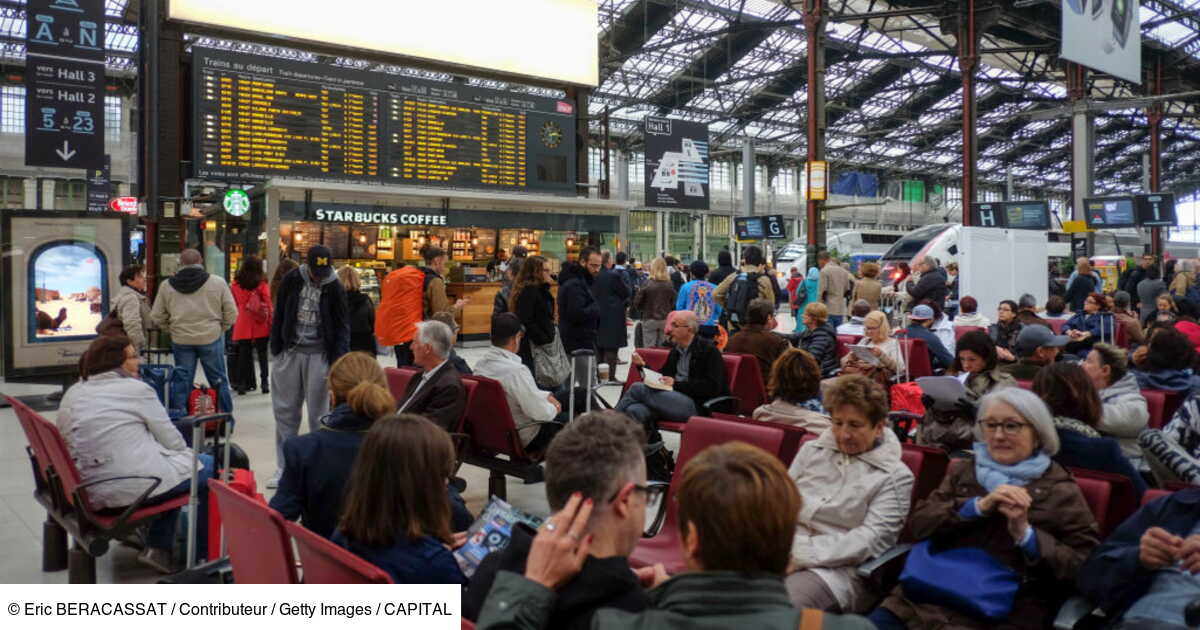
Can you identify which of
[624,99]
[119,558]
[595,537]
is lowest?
[119,558]

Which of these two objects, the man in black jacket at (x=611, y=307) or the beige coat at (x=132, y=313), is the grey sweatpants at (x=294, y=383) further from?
the man in black jacket at (x=611, y=307)

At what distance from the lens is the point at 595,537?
1.90 meters

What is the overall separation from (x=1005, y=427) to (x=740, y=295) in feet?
26.5

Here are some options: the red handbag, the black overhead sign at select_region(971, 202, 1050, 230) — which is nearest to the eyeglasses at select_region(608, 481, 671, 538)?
the red handbag

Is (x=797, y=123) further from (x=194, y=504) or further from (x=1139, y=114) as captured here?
(x=194, y=504)

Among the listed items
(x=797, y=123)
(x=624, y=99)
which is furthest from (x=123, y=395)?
(x=797, y=123)

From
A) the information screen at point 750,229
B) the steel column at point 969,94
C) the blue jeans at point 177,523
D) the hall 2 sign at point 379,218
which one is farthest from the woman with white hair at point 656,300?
the steel column at point 969,94

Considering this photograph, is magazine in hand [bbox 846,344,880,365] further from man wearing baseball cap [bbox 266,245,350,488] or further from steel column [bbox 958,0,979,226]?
steel column [bbox 958,0,979,226]

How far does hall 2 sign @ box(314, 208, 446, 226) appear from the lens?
14.8 m

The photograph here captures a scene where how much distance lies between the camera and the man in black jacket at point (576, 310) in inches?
324

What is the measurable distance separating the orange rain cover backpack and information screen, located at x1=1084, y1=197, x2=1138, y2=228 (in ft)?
63.1

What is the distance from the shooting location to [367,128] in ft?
45.4

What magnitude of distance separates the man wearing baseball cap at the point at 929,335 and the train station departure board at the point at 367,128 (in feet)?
29.5

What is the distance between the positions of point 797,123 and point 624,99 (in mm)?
10816
